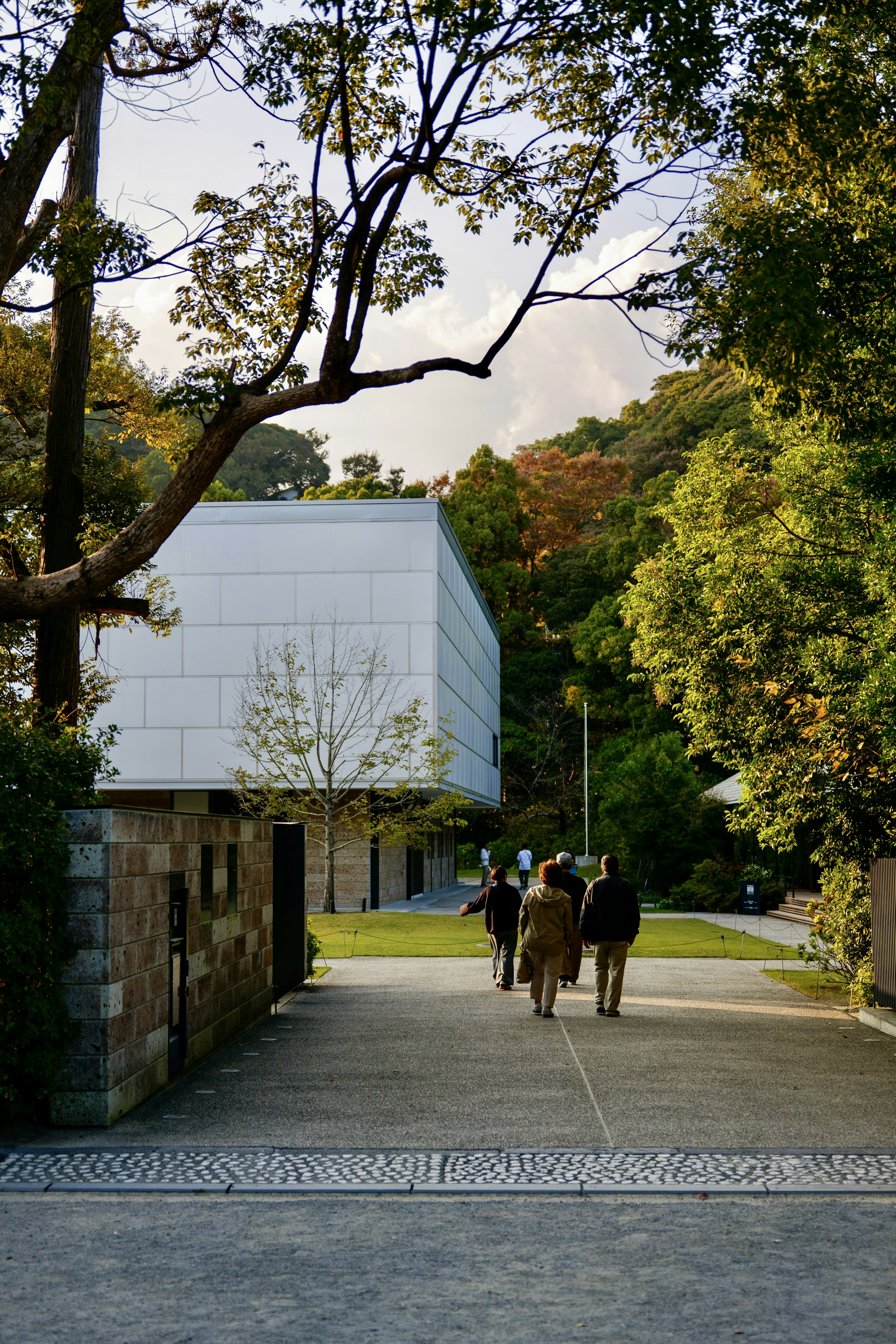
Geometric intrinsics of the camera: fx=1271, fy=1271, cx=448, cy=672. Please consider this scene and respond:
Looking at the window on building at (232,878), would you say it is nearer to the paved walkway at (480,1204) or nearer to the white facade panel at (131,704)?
the paved walkway at (480,1204)

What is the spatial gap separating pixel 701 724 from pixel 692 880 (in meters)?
Result: 19.6

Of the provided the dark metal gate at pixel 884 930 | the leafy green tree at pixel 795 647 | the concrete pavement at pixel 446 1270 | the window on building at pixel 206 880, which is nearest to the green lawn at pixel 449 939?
the leafy green tree at pixel 795 647

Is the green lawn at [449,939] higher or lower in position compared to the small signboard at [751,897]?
lower

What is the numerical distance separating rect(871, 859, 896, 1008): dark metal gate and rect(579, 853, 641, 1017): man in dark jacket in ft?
7.95

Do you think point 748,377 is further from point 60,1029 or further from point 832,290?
point 60,1029

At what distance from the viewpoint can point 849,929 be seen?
14008 mm

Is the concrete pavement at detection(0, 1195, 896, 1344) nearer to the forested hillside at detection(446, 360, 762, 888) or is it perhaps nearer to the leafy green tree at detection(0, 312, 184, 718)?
the leafy green tree at detection(0, 312, 184, 718)

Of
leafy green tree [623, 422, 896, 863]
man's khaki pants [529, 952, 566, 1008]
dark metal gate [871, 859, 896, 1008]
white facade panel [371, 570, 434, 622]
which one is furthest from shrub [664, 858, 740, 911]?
man's khaki pants [529, 952, 566, 1008]

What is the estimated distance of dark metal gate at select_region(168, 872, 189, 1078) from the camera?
29.6ft

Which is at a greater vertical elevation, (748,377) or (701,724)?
(748,377)

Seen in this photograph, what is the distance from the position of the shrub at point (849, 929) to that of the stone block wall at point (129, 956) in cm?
703

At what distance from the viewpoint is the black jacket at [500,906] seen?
14.6 meters

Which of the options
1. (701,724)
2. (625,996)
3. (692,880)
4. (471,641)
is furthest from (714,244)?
(471,641)

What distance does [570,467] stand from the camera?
71312mm
